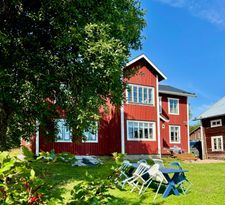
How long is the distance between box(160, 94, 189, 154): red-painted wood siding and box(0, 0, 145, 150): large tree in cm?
1870

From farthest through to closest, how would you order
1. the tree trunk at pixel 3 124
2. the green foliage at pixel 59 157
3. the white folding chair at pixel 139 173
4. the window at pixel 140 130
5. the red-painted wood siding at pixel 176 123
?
the red-painted wood siding at pixel 176 123 → the window at pixel 140 130 → the tree trunk at pixel 3 124 → the white folding chair at pixel 139 173 → the green foliage at pixel 59 157

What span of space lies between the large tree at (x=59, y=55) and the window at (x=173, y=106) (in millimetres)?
19775

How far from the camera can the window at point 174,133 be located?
3222cm

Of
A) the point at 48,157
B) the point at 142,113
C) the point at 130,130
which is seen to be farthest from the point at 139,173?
the point at 142,113

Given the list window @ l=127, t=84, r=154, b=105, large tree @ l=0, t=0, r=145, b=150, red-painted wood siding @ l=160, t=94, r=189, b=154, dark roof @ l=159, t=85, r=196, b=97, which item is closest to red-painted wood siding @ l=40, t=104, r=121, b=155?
window @ l=127, t=84, r=154, b=105

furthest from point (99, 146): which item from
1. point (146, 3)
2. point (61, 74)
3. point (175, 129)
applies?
point (61, 74)

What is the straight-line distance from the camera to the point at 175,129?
3269 cm

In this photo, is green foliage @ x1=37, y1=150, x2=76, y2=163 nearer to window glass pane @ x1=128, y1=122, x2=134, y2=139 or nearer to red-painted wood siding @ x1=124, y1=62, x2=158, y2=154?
red-painted wood siding @ x1=124, y1=62, x2=158, y2=154

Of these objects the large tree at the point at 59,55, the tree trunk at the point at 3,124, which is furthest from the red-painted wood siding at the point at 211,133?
the tree trunk at the point at 3,124

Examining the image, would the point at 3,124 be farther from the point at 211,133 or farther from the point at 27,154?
the point at 211,133

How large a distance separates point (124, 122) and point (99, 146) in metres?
2.74

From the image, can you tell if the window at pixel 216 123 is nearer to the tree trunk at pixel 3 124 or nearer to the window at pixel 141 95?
the window at pixel 141 95

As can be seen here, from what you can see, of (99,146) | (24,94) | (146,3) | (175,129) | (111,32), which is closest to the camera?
(24,94)

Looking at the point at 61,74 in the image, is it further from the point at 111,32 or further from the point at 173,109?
the point at 173,109
